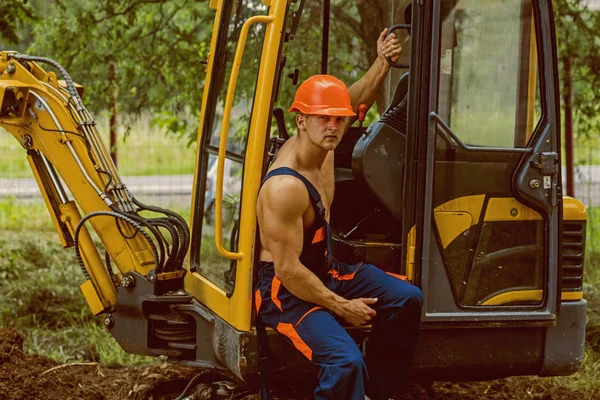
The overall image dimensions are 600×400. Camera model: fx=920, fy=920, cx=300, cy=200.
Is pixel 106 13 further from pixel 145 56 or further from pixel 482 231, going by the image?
pixel 482 231

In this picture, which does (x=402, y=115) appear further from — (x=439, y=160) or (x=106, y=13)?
(x=106, y=13)

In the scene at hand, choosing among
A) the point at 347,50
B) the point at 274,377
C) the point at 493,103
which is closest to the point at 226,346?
the point at 274,377

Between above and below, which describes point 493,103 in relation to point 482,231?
above

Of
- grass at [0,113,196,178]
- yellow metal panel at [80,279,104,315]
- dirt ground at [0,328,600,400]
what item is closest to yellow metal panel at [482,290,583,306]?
dirt ground at [0,328,600,400]

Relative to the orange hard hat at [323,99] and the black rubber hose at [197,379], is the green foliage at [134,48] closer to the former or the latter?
the black rubber hose at [197,379]

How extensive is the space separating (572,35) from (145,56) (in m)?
3.67

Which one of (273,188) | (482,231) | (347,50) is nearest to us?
(273,188)

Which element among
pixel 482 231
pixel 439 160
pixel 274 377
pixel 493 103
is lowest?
pixel 274 377

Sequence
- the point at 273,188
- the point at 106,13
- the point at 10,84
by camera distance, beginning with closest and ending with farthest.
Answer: the point at 273,188 < the point at 10,84 < the point at 106,13

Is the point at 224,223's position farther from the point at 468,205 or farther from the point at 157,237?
the point at 468,205

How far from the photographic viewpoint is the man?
387 cm

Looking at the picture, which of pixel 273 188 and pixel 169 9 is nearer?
pixel 273 188

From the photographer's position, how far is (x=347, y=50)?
575 cm

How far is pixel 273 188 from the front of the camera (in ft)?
12.8
